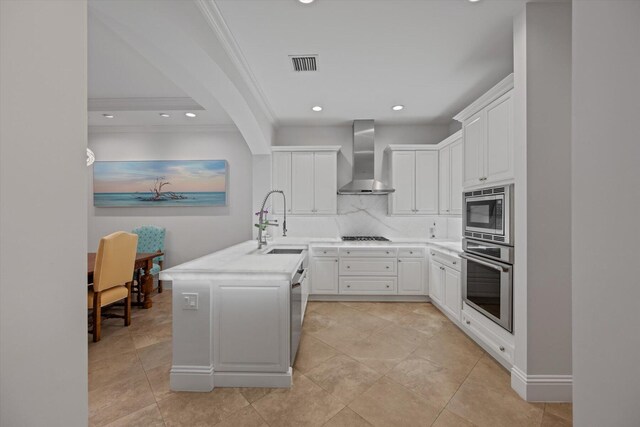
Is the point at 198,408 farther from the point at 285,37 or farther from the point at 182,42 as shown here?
the point at 285,37

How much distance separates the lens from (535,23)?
1.89 metres

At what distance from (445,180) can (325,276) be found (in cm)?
227

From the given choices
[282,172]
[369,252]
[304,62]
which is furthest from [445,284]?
[304,62]

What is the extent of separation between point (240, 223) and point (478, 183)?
3.66 meters

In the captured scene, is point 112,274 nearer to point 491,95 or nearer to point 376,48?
point 376,48

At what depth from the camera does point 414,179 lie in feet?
13.8

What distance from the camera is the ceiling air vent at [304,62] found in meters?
2.56

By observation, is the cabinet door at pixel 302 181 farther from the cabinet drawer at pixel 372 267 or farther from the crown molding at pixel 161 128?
the crown molding at pixel 161 128

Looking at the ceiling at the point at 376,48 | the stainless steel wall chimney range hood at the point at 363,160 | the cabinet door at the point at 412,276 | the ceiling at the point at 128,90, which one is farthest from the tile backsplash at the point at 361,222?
the ceiling at the point at 128,90

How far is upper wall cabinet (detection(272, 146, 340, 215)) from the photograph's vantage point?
426cm

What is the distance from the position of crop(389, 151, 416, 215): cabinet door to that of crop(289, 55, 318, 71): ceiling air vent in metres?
2.05

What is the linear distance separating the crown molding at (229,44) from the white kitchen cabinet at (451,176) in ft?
8.56

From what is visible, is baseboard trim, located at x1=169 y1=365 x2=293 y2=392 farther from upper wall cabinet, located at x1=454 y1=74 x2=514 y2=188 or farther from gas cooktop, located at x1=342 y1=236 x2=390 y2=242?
gas cooktop, located at x1=342 y1=236 x2=390 y2=242

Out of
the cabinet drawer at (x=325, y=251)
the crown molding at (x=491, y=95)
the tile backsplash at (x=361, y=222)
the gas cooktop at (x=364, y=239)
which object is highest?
the crown molding at (x=491, y=95)
